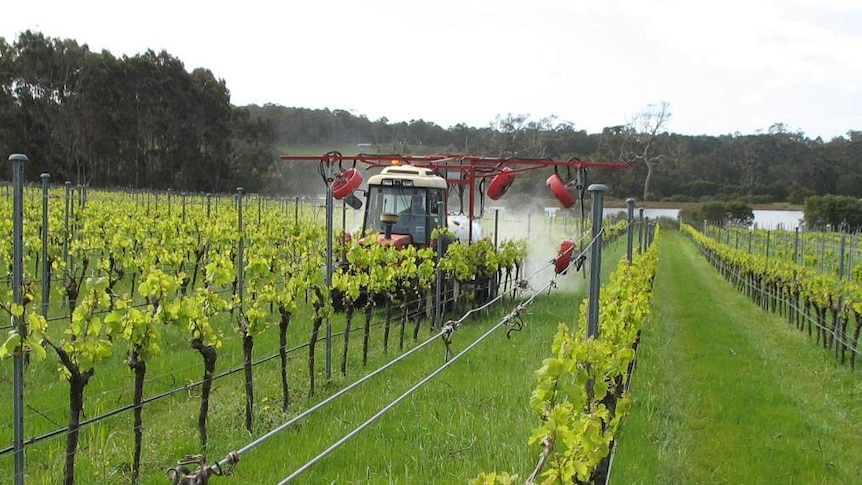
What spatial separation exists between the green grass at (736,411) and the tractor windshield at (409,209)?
12.5 ft

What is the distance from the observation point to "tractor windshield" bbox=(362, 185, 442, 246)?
39.7ft

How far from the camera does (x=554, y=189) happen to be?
34.8 feet

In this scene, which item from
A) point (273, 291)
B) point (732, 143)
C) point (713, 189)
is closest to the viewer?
point (273, 291)

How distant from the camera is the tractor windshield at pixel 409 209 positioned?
12.1 m

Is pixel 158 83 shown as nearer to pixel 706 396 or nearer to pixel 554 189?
pixel 554 189

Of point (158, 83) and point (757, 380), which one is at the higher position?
point (158, 83)

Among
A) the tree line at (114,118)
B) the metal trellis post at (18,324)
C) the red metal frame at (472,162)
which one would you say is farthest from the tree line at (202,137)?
the metal trellis post at (18,324)

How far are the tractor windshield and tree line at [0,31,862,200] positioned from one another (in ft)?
75.8

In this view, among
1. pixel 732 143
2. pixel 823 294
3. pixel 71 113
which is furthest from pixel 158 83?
pixel 732 143

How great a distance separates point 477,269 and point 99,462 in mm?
7608

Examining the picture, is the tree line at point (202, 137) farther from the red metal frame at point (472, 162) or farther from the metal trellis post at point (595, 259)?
the metal trellis post at point (595, 259)

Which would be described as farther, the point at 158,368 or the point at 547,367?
the point at 158,368

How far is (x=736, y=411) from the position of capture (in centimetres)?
726

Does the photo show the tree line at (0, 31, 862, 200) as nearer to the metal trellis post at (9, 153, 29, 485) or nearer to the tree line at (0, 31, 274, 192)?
the tree line at (0, 31, 274, 192)
